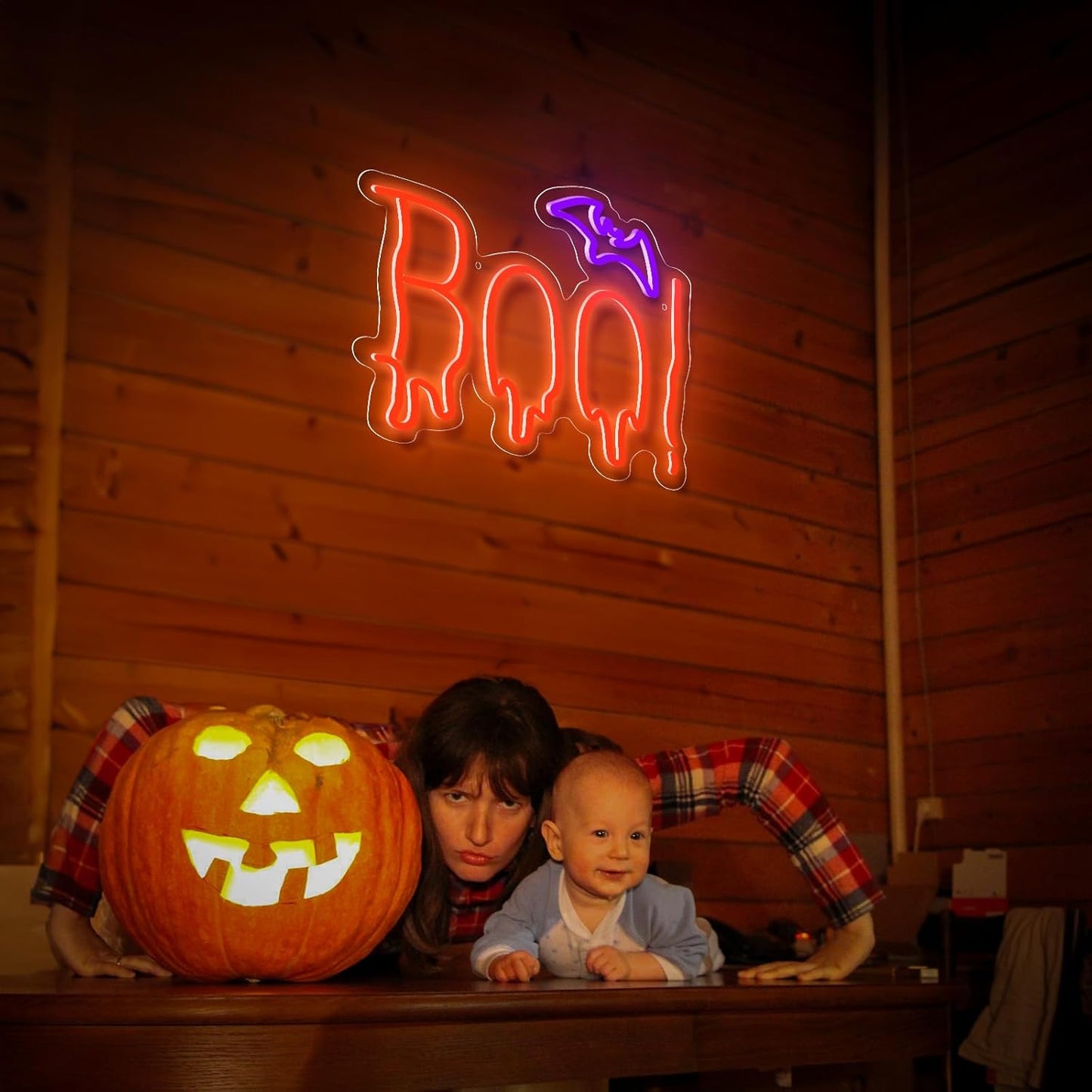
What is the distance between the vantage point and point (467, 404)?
10.6ft

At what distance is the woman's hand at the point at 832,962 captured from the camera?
1508 mm

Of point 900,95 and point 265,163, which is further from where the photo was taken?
point 900,95

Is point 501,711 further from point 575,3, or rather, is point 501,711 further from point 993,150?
point 993,150

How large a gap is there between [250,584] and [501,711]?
127 cm

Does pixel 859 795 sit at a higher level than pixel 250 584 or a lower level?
lower

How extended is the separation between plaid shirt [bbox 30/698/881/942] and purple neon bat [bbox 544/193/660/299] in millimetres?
1911

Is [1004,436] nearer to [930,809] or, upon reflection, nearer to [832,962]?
[930,809]

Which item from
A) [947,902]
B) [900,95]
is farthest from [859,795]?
[900,95]

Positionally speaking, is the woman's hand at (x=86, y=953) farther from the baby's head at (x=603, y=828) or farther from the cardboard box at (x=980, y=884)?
the cardboard box at (x=980, y=884)

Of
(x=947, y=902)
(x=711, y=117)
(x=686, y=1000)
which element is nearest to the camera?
(x=686, y=1000)

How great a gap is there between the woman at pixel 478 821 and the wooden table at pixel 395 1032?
0.28 meters

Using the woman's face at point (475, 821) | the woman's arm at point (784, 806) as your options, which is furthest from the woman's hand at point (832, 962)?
the woman's face at point (475, 821)

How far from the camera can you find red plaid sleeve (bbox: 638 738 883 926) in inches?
68.1

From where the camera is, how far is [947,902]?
3.41 metres
